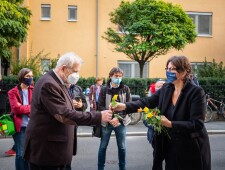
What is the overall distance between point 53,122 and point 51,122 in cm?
2

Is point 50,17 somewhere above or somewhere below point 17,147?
above

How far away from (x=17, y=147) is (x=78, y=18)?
54.7 ft

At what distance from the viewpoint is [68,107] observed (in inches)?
165

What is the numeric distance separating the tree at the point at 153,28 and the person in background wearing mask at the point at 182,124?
1297 cm

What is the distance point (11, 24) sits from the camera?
15391mm

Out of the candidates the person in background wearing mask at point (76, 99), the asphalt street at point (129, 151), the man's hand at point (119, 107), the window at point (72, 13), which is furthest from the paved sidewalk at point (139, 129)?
the window at point (72, 13)

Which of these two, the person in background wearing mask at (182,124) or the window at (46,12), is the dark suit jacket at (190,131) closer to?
the person in background wearing mask at (182,124)

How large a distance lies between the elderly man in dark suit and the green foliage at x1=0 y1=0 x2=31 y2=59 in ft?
37.2

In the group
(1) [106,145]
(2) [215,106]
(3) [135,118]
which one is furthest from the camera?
(2) [215,106]

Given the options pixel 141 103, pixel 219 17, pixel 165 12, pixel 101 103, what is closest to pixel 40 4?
pixel 165 12

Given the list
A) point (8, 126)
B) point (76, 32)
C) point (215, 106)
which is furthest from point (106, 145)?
point (76, 32)

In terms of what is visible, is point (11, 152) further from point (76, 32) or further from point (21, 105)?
point (76, 32)

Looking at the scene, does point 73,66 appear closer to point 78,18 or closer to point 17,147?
point 17,147

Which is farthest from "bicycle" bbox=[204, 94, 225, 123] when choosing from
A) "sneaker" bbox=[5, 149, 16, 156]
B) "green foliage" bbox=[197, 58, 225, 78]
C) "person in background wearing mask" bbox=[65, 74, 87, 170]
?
"person in background wearing mask" bbox=[65, 74, 87, 170]
